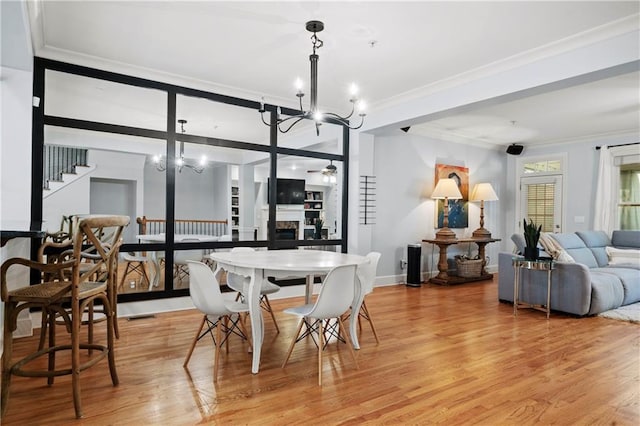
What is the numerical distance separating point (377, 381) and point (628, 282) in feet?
13.3

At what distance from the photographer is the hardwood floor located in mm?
2057

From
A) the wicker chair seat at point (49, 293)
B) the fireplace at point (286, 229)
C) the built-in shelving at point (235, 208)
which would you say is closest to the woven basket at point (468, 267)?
the fireplace at point (286, 229)

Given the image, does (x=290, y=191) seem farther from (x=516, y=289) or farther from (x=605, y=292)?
(x=605, y=292)

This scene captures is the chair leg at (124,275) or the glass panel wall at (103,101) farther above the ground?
the glass panel wall at (103,101)

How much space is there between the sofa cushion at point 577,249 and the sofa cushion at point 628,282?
325 mm

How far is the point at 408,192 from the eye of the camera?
250 inches

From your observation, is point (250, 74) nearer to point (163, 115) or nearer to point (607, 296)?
Answer: point (163, 115)

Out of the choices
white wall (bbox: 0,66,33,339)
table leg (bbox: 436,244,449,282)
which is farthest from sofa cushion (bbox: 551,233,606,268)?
white wall (bbox: 0,66,33,339)

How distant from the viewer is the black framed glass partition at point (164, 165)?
378 cm

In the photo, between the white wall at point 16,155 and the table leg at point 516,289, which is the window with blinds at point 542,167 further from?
the white wall at point 16,155

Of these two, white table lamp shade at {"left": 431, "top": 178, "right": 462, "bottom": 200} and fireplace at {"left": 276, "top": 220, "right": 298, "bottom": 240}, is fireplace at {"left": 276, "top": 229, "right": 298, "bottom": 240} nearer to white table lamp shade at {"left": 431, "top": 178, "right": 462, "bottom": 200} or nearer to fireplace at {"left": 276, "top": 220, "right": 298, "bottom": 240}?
fireplace at {"left": 276, "top": 220, "right": 298, "bottom": 240}

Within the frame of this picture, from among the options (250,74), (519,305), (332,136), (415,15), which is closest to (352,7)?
(415,15)

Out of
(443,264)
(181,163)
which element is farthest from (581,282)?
(181,163)

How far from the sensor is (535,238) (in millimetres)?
4273
